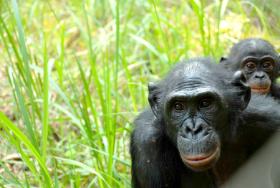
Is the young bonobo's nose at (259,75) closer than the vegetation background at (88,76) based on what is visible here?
No

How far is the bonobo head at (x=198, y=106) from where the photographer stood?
3.75 m

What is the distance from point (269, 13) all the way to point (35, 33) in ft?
12.2

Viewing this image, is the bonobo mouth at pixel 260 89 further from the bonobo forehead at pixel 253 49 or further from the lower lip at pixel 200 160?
the lower lip at pixel 200 160

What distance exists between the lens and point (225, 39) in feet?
24.0

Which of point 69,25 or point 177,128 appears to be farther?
point 69,25

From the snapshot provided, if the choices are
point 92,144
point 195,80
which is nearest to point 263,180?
point 195,80

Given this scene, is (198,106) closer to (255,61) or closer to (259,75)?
(259,75)

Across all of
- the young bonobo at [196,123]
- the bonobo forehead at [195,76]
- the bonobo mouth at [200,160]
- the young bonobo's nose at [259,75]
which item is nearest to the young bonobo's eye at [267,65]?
the young bonobo's nose at [259,75]

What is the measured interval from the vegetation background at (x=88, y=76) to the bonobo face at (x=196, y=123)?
0.90 metres

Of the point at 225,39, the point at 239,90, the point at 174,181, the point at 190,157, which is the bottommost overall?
the point at 174,181

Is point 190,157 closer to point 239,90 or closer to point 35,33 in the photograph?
point 239,90

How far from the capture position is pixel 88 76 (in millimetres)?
7266

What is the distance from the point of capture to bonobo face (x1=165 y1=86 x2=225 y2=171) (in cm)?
371

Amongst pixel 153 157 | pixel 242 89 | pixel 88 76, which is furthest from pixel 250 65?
pixel 153 157
